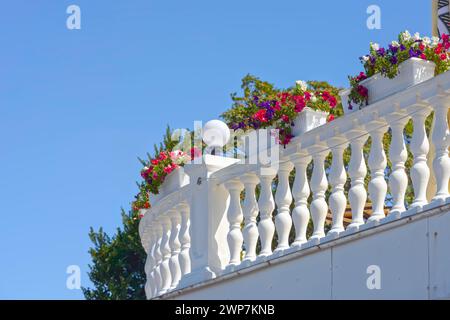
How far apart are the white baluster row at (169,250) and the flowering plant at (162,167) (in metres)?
0.33

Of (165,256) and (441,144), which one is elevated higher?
(441,144)

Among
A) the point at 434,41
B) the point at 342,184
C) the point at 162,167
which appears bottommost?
the point at 342,184

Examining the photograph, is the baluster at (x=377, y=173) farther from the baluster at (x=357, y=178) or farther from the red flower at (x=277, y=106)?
the red flower at (x=277, y=106)

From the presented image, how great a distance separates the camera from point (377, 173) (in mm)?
7406

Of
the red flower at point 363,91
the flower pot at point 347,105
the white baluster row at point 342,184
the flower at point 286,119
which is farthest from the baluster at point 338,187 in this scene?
the flower at point 286,119

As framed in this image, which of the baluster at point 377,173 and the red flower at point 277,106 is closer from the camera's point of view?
the baluster at point 377,173

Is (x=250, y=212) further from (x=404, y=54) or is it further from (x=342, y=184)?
(x=404, y=54)

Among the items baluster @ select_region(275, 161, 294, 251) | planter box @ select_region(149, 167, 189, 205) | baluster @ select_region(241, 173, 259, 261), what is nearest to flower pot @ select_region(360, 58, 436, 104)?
baluster @ select_region(275, 161, 294, 251)

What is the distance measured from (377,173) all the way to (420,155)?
41cm

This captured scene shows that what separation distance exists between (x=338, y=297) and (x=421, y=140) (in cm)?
116

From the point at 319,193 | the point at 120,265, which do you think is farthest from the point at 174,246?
the point at 120,265

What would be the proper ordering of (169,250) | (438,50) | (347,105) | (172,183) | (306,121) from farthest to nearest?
(172,183)
(169,250)
(306,121)
(347,105)
(438,50)

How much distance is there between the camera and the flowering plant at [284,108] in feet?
27.3
